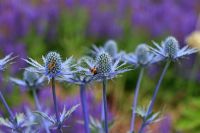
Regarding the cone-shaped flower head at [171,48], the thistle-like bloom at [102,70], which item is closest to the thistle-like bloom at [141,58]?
the cone-shaped flower head at [171,48]

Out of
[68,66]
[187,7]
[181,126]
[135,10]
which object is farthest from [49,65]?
[187,7]

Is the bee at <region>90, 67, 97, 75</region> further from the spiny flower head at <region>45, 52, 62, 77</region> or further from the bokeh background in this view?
the bokeh background

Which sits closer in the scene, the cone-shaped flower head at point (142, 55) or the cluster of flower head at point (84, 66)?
the cluster of flower head at point (84, 66)

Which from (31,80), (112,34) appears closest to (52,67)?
(31,80)

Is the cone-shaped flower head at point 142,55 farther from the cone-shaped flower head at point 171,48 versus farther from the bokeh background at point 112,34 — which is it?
the bokeh background at point 112,34

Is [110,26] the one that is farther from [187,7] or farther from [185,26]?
[187,7]

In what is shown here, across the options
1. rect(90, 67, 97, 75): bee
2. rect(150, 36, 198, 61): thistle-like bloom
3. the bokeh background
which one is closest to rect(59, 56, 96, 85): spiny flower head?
rect(90, 67, 97, 75): bee
